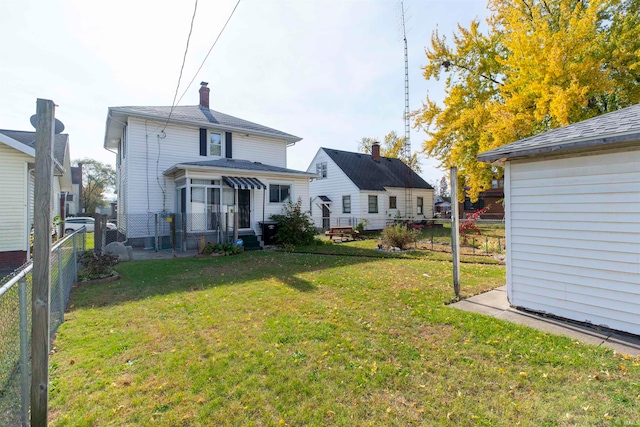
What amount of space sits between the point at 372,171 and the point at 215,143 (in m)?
14.0

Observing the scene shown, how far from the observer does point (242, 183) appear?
14.1 meters

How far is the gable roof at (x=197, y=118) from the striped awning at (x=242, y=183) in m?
3.36

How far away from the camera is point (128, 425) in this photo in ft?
8.43

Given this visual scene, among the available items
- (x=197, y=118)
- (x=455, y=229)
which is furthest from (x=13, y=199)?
(x=455, y=229)

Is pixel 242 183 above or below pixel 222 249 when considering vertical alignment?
above

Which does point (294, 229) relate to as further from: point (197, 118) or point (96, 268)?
point (96, 268)

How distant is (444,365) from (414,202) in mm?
25085

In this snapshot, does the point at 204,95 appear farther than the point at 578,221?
Yes

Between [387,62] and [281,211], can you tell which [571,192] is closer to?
[387,62]

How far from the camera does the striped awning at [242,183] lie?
13.8 meters

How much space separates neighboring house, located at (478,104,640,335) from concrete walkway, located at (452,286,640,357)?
14 cm

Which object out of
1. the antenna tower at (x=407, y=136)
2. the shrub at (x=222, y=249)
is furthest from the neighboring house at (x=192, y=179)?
the antenna tower at (x=407, y=136)

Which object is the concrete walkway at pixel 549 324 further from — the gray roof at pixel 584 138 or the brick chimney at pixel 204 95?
the brick chimney at pixel 204 95

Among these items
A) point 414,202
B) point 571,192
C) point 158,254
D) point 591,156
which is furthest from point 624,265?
point 414,202
